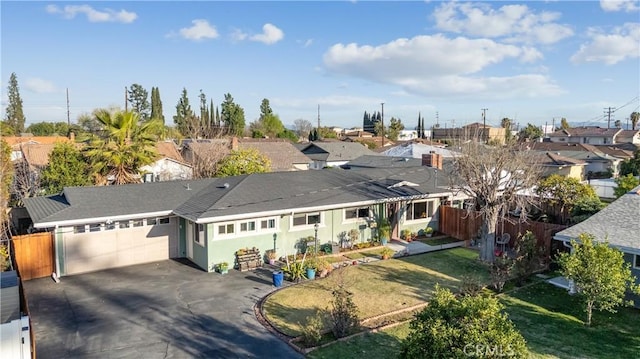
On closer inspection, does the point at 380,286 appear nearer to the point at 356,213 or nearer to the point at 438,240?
the point at 356,213

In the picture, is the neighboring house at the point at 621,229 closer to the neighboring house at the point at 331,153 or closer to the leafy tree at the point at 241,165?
the leafy tree at the point at 241,165

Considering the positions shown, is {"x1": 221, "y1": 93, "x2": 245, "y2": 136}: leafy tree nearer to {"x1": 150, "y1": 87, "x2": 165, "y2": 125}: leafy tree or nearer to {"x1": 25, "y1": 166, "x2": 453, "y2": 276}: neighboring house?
{"x1": 150, "y1": 87, "x2": 165, "y2": 125}: leafy tree

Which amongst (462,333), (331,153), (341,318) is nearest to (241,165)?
(341,318)

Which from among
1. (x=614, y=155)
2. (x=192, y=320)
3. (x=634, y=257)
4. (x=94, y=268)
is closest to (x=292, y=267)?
(x=192, y=320)

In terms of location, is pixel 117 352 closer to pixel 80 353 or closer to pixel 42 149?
pixel 80 353

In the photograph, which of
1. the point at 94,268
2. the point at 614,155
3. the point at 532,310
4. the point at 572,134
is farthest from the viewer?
the point at 572,134
